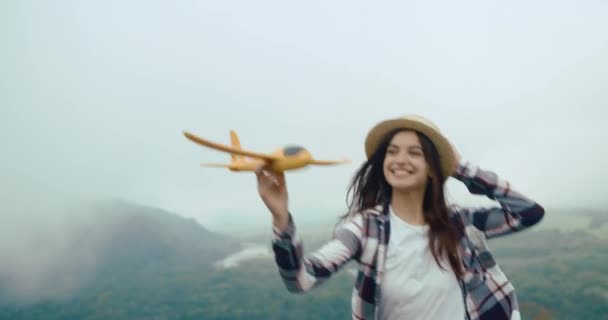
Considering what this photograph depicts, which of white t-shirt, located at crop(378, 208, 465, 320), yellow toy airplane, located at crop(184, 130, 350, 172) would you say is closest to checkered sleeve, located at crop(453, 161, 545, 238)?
white t-shirt, located at crop(378, 208, 465, 320)

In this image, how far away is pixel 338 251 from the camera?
1447 mm

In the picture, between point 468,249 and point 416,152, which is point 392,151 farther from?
point 468,249

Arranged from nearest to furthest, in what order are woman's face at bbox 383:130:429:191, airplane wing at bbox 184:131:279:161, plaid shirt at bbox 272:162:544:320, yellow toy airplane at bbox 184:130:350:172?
airplane wing at bbox 184:131:279:161 → yellow toy airplane at bbox 184:130:350:172 → plaid shirt at bbox 272:162:544:320 → woman's face at bbox 383:130:429:191

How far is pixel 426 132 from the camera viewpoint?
155cm

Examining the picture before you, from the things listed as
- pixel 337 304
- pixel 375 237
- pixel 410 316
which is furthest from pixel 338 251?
pixel 337 304

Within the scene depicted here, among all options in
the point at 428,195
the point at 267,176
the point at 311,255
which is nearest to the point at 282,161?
the point at 267,176

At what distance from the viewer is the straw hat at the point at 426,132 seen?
1548 mm

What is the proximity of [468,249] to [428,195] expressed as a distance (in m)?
0.19

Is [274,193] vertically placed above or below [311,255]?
above

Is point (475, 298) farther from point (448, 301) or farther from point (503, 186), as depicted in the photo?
point (503, 186)

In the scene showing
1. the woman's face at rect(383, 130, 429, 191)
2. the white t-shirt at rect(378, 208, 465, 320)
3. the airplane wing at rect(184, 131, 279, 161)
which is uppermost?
the airplane wing at rect(184, 131, 279, 161)

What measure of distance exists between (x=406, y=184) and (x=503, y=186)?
0.29 meters

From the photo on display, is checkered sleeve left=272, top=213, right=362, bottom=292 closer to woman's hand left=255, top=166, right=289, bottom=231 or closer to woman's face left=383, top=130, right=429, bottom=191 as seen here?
woman's hand left=255, top=166, right=289, bottom=231

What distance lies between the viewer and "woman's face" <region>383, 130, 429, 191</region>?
5.12 feet
